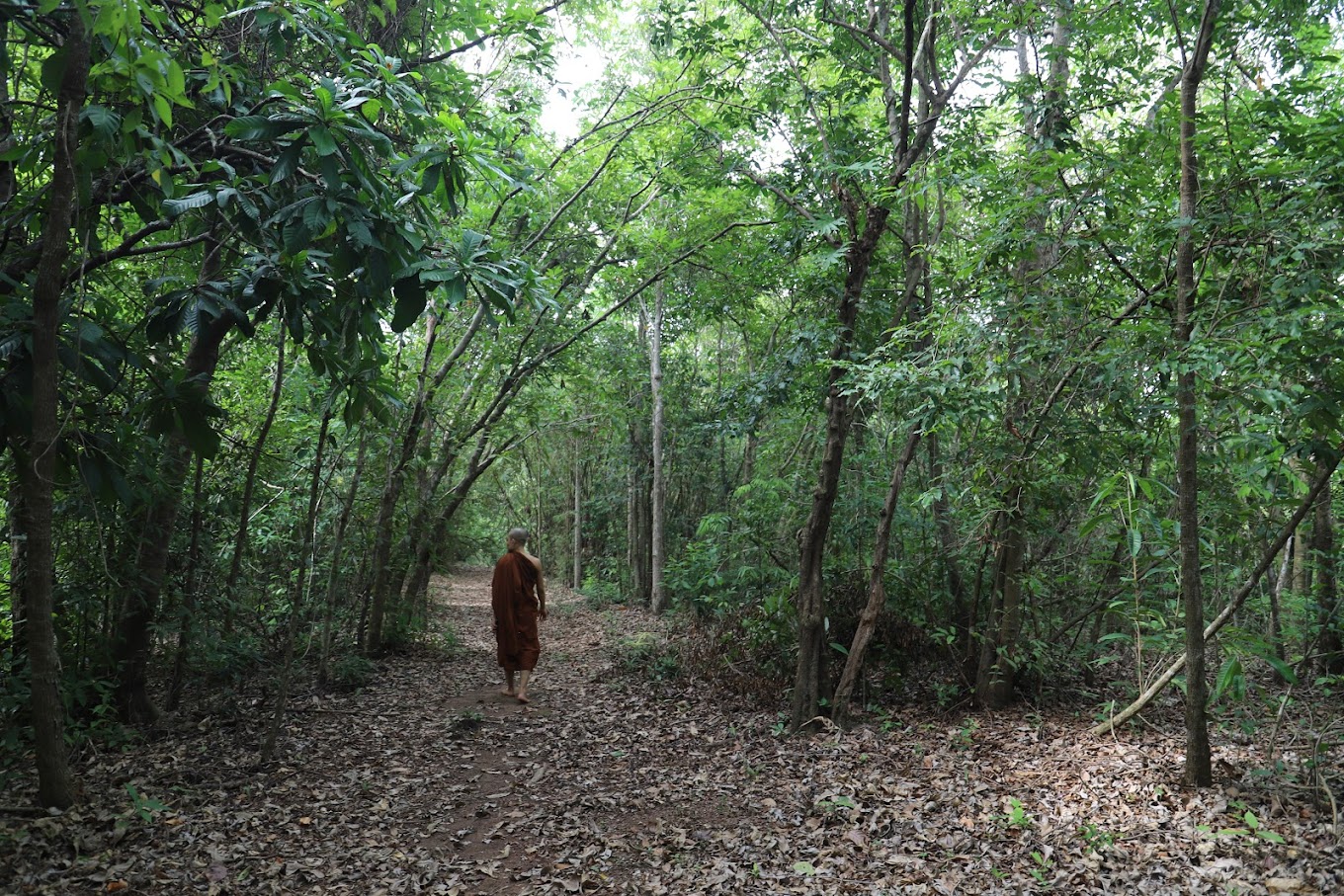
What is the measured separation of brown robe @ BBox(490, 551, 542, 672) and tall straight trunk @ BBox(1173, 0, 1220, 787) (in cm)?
566

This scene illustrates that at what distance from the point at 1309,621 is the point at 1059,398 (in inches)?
132

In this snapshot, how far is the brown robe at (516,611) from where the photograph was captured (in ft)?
26.5

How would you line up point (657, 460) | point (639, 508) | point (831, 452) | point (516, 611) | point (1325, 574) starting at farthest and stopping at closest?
1. point (639, 508)
2. point (657, 460)
3. point (516, 611)
4. point (1325, 574)
5. point (831, 452)

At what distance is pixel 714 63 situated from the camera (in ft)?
32.2

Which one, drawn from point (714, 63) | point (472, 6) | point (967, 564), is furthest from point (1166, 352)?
point (714, 63)

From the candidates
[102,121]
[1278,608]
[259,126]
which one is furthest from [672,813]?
[1278,608]

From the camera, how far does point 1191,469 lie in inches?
170

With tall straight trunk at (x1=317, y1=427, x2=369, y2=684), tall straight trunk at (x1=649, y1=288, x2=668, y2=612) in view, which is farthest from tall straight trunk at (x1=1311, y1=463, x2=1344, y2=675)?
tall straight trunk at (x1=649, y1=288, x2=668, y2=612)

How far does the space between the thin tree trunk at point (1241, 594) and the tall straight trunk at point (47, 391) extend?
5.87 metres

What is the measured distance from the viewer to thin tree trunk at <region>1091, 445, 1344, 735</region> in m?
4.19

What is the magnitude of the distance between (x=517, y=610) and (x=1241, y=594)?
242 inches

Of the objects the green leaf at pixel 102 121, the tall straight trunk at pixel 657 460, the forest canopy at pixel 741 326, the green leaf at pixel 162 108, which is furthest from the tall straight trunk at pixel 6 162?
the tall straight trunk at pixel 657 460

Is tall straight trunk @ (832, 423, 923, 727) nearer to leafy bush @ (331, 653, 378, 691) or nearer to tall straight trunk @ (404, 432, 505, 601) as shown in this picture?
leafy bush @ (331, 653, 378, 691)

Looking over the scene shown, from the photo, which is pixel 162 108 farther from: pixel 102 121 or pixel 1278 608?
pixel 1278 608
